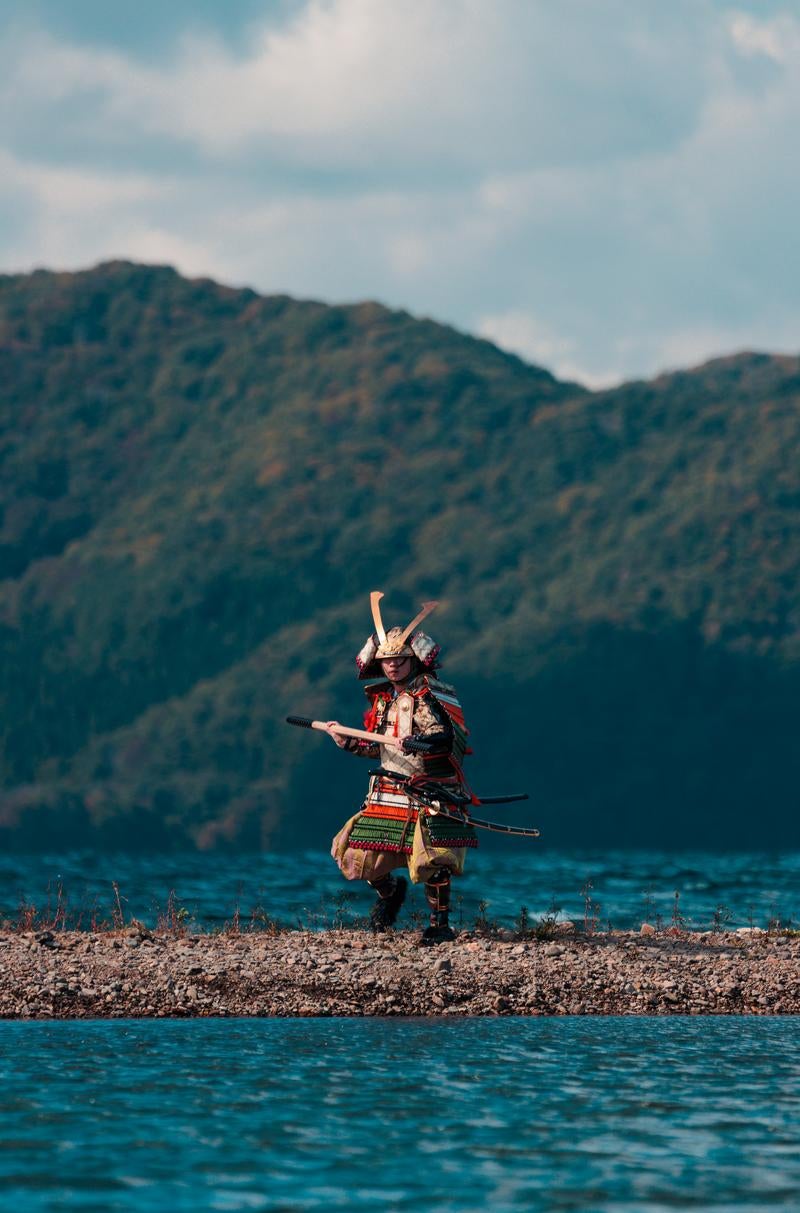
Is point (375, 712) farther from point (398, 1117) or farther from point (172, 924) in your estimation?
point (398, 1117)

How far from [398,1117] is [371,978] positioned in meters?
4.79

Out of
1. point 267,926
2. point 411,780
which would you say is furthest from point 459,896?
point 411,780

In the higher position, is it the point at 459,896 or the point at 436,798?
the point at 436,798

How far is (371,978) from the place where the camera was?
14.2 meters

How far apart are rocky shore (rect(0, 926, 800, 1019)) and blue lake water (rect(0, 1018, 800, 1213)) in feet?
2.55

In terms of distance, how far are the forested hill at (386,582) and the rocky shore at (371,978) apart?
6952cm

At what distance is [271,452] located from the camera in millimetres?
111250

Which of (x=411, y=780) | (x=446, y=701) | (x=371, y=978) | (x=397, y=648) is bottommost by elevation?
(x=371, y=978)

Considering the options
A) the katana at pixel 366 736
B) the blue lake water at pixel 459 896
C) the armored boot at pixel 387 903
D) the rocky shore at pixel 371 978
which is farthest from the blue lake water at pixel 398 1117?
the blue lake water at pixel 459 896

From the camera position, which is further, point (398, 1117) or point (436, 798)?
point (436, 798)

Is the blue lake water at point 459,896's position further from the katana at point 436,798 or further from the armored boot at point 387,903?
the katana at point 436,798

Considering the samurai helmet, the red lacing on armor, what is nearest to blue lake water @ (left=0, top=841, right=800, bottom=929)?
the red lacing on armor

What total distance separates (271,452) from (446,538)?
14223 millimetres

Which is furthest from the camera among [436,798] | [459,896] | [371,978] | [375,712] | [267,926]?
[459,896]
